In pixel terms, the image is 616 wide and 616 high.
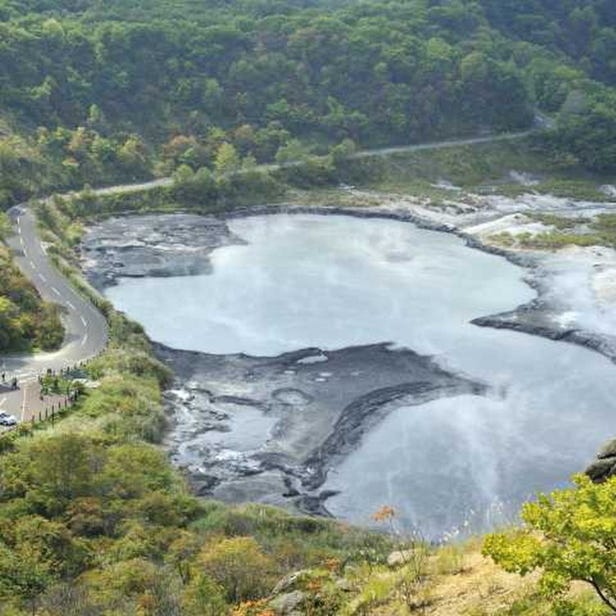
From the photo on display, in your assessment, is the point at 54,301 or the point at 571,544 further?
the point at 54,301

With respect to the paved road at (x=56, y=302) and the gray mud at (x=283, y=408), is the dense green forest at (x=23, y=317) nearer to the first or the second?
the paved road at (x=56, y=302)

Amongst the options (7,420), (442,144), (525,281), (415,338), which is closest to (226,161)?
(442,144)

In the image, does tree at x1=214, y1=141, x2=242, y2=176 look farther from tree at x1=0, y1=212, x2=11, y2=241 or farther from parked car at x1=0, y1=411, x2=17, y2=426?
parked car at x1=0, y1=411, x2=17, y2=426

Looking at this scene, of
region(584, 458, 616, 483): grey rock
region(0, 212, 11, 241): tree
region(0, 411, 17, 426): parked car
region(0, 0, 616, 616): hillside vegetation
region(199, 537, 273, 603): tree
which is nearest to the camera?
region(0, 0, 616, 616): hillside vegetation

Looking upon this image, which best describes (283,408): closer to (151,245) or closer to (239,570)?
(239,570)

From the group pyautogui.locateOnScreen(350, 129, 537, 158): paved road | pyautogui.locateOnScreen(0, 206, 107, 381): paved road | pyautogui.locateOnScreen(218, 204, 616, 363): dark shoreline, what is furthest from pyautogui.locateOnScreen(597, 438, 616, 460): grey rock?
pyautogui.locateOnScreen(350, 129, 537, 158): paved road

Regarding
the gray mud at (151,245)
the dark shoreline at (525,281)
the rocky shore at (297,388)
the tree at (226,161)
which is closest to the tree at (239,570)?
the rocky shore at (297,388)
